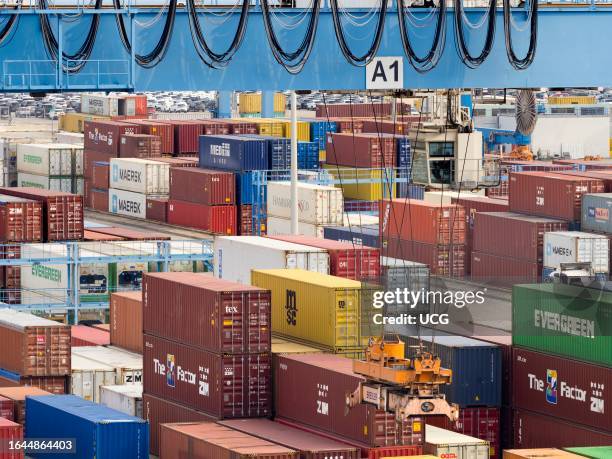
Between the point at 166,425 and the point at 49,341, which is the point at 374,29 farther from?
the point at 49,341

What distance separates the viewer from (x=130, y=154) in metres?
97.4

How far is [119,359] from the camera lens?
53.2 metres

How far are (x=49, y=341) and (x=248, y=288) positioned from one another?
8.66 metres

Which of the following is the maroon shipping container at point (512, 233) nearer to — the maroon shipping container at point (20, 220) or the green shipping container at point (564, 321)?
the maroon shipping container at point (20, 220)

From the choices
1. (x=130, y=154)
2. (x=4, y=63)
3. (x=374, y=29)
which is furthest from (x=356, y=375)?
(x=130, y=154)

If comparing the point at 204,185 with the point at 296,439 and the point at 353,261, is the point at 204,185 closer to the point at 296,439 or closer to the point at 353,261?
the point at 353,261

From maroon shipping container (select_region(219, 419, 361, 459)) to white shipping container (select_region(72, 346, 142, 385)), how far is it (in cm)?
908

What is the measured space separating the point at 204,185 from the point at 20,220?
17744mm

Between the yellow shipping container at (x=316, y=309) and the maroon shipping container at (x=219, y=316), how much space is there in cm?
161

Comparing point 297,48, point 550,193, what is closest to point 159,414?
point 297,48

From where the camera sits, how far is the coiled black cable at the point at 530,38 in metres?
39.2

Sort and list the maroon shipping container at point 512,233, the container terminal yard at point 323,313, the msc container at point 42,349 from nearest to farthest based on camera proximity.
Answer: the container terminal yard at point 323,313 < the msc container at point 42,349 < the maroon shipping container at point 512,233

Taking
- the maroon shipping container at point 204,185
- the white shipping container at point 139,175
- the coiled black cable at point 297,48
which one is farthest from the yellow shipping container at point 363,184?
the coiled black cable at point 297,48

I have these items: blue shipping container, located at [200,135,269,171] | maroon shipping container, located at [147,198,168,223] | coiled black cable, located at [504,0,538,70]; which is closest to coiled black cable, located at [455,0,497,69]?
coiled black cable, located at [504,0,538,70]
